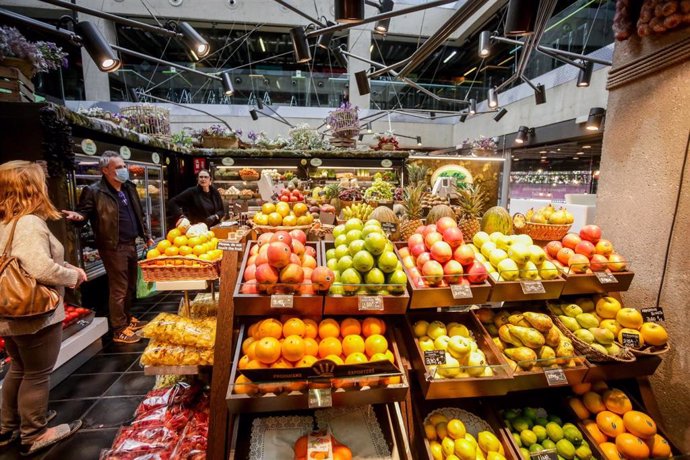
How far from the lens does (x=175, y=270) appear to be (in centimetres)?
203

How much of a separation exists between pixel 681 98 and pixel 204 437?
3.51 m

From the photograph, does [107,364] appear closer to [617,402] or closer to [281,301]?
[281,301]

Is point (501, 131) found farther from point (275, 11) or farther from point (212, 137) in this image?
point (212, 137)

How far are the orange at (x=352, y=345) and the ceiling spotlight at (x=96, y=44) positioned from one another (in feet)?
11.9

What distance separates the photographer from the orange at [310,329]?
1.52 metres

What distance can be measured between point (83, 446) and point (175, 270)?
5.46 feet

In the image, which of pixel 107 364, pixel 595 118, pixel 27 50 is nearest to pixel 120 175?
pixel 27 50

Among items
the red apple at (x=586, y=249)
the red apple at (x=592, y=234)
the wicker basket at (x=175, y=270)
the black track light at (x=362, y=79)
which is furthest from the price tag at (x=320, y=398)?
the black track light at (x=362, y=79)

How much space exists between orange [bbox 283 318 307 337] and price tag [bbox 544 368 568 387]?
4.01 feet

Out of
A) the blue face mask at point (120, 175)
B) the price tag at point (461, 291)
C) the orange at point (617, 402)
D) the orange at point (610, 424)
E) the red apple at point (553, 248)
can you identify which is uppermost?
the blue face mask at point (120, 175)

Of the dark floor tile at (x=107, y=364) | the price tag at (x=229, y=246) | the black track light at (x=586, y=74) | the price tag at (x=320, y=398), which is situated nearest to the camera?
the price tag at (x=320, y=398)

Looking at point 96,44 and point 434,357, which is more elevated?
point 96,44

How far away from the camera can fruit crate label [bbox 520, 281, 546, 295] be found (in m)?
1.66

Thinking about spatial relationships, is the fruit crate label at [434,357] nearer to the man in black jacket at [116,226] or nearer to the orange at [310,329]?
the orange at [310,329]
